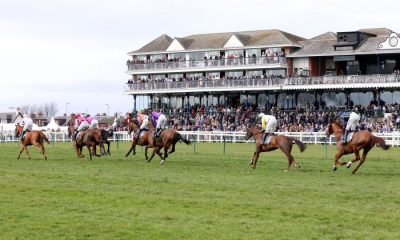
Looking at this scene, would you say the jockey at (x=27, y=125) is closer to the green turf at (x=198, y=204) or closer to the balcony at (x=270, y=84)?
the green turf at (x=198, y=204)

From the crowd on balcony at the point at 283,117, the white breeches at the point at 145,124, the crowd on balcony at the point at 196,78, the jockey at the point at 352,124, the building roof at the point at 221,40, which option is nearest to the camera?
the jockey at the point at 352,124

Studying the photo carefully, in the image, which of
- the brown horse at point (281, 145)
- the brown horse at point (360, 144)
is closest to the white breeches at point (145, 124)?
the brown horse at point (281, 145)

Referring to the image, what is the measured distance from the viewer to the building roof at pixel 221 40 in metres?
73.1

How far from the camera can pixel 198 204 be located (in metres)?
15.0

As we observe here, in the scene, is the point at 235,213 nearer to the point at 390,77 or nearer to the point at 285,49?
the point at 390,77

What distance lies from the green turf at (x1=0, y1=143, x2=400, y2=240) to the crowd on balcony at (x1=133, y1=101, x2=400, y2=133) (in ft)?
98.8

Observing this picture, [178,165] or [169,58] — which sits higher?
[169,58]

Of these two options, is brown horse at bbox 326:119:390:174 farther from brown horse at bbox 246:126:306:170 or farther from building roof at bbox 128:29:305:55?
building roof at bbox 128:29:305:55

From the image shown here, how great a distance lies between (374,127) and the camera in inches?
2024

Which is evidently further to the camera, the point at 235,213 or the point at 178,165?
the point at 178,165

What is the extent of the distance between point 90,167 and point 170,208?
11349 mm

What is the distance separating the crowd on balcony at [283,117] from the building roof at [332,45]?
16.2 feet

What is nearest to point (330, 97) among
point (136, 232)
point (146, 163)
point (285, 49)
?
point (285, 49)

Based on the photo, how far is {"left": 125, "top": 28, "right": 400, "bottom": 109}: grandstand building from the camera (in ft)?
212
